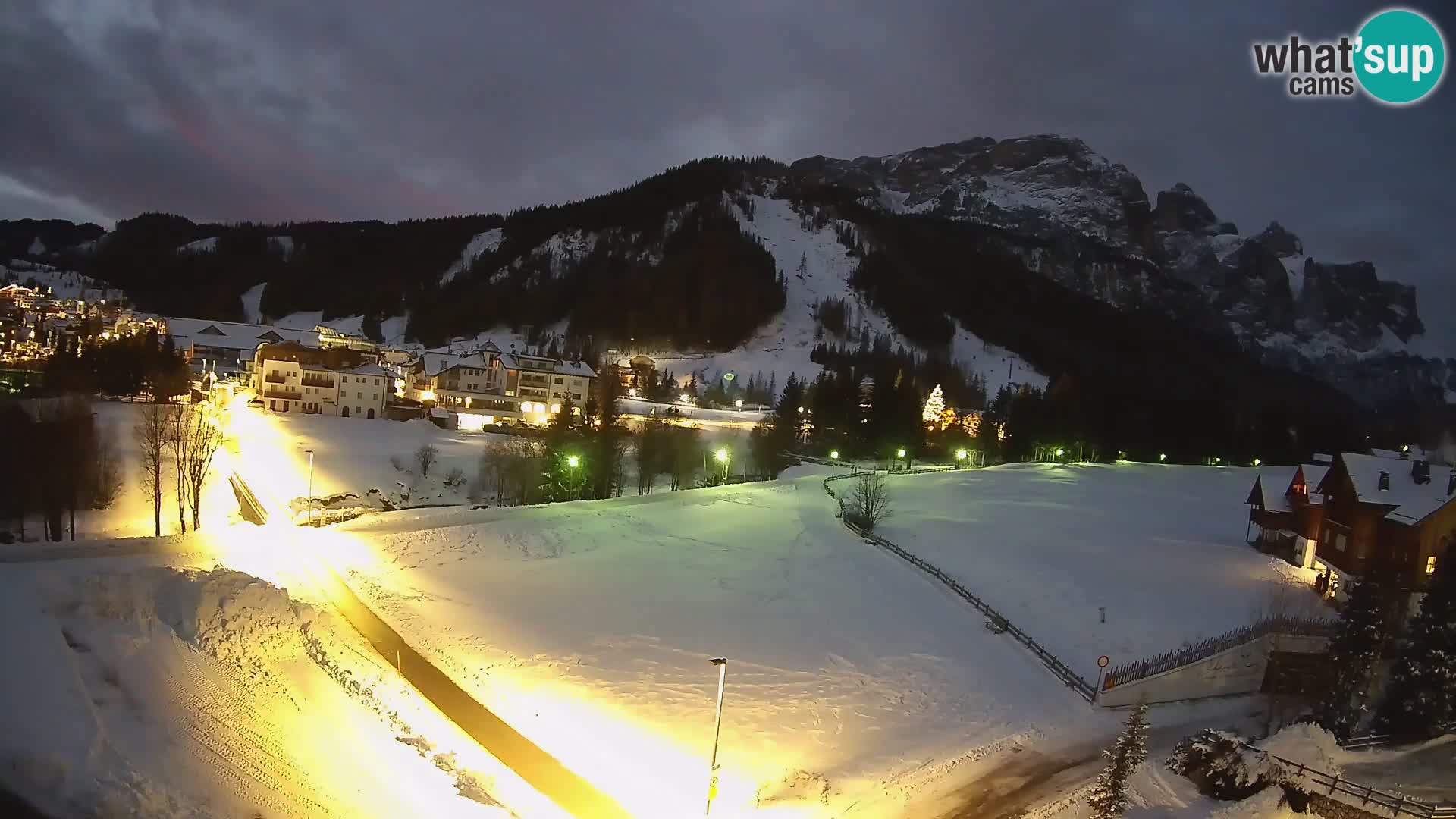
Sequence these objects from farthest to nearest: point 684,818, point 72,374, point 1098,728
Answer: point 72,374
point 1098,728
point 684,818

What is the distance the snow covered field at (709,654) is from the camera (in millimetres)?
17625

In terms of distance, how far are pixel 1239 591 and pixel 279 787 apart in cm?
3483

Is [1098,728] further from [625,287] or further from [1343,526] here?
[625,287]

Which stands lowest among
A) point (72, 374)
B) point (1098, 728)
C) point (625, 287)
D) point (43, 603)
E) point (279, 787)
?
point (1098, 728)

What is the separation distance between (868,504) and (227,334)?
348 feet

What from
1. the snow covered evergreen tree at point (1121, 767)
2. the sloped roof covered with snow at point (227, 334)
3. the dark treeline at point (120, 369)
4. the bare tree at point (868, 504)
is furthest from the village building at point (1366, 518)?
the sloped roof covered with snow at point (227, 334)

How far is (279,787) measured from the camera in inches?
435

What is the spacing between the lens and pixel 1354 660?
20734mm

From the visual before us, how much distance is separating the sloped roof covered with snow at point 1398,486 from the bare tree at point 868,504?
20.6m

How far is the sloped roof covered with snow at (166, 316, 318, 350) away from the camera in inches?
4080

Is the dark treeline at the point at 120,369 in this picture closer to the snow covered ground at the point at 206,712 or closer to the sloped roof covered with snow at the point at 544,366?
the sloped roof covered with snow at the point at 544,366

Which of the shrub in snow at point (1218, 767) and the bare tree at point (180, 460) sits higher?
the bare tree at point (180, 460)

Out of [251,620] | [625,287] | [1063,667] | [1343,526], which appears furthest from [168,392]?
[625,287]

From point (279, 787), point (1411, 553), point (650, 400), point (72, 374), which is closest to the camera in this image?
point (279, 787)
